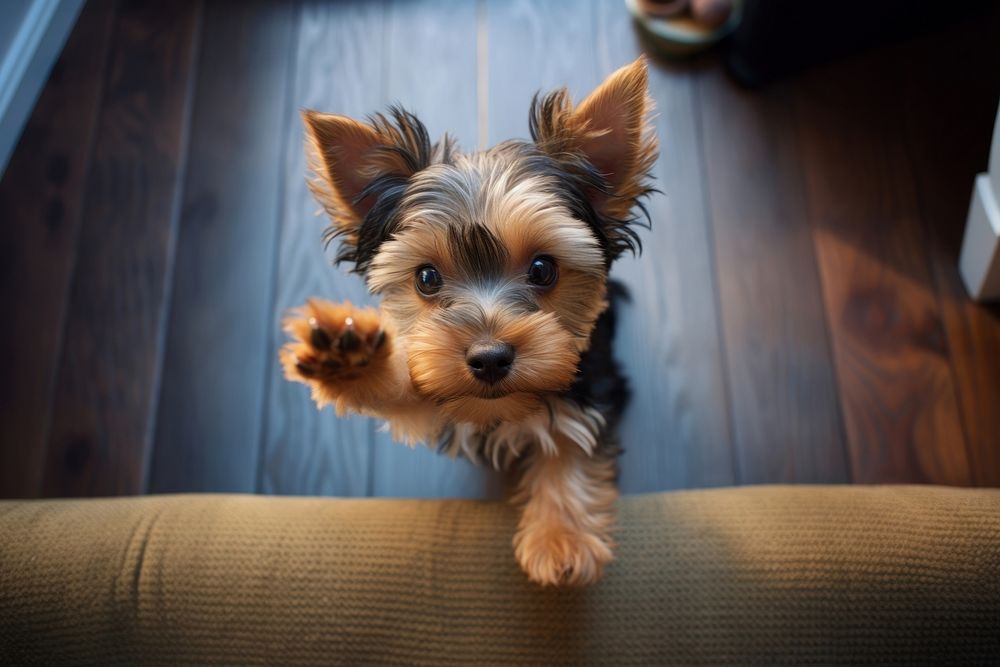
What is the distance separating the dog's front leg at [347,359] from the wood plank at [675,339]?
1074mm

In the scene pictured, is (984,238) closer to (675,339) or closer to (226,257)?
(675,339)

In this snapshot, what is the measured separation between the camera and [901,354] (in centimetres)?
268

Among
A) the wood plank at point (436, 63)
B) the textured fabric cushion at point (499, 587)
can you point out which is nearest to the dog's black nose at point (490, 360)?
the textured fabric cushion at point (499, 587)

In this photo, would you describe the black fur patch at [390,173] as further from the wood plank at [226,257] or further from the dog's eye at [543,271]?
the wood plank at [226,257]

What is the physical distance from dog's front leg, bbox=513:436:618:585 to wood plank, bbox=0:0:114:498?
6.18 ft

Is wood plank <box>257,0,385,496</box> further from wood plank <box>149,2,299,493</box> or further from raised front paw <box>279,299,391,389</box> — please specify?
raised front paw <box>279,299,391,389</box>

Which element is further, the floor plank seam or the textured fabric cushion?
the floor plank seam

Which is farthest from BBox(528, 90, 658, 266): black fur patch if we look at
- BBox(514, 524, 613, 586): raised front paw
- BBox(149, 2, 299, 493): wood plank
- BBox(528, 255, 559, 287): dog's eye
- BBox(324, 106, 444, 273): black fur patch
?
BBox(149, 2, 299, 493): wood plank

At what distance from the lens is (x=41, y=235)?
293 centimetres

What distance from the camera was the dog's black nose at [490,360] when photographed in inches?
61.3

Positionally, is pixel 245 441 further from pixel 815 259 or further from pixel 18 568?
pixel 815 259

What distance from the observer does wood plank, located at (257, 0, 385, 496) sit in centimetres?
265

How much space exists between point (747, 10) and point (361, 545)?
2.43 m

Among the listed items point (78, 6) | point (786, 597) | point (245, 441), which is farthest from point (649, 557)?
point (78, 6)
